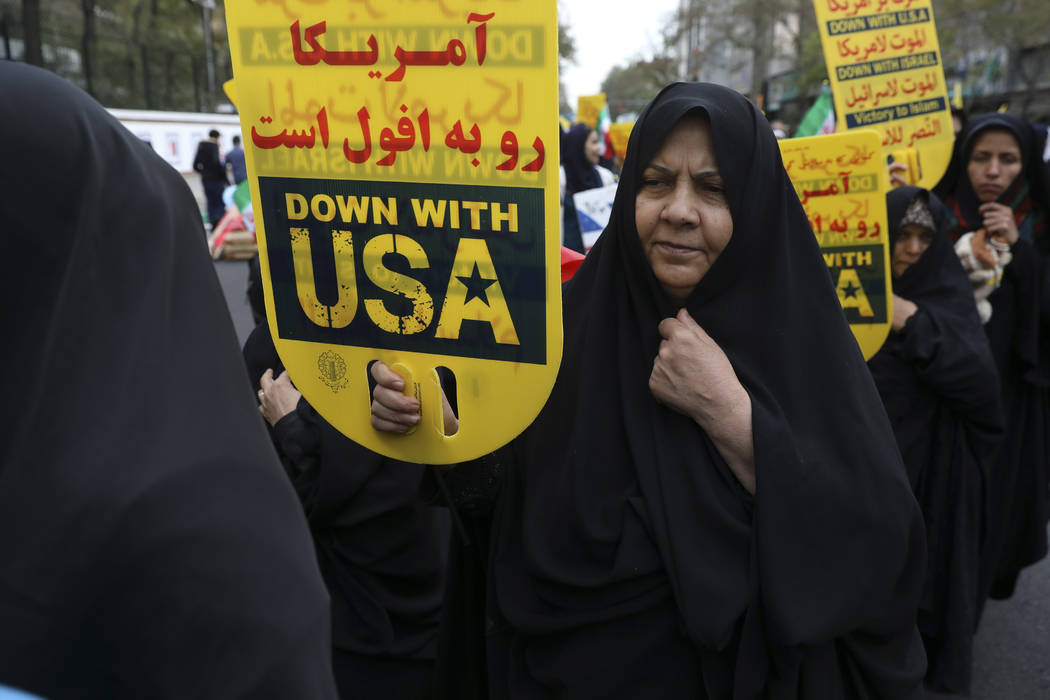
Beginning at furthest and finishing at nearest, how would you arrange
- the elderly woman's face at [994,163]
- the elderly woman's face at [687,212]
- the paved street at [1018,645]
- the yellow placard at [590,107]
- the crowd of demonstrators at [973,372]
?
the yellow placard at [590,107], the elderly woman's face at [994,163], the paved street at [1018,645], the crowd of demonstrators at [973,372], the elderly woman's face at [687,212]

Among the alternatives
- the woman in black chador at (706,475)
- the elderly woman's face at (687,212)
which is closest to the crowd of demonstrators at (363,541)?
the woman in black chador at (706,475)

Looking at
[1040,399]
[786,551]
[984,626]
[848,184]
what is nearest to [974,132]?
[1040,399]

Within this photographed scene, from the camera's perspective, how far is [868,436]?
1.65 m

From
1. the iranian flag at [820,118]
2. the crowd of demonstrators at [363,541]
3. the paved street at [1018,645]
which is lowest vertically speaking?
the paved street at [1018,645]

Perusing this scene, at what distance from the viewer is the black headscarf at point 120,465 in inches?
28.9

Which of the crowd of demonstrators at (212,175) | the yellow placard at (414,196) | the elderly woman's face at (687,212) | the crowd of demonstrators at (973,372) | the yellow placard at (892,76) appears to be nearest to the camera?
the yellow placard at (414,196)

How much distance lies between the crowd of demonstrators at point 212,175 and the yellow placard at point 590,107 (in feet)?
24.4

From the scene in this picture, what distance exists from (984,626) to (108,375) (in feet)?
12.6

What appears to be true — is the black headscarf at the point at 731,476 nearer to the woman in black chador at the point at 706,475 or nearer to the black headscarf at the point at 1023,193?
the woman in black chador at the point at 706,475

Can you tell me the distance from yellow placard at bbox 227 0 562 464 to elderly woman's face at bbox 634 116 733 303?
0.40m

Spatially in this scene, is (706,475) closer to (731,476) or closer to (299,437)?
(731,476)

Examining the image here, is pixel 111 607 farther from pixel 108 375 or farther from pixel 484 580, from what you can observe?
pixel 484 580

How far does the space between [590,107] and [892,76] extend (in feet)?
26.0

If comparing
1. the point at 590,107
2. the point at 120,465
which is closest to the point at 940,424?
the point at 120,465
